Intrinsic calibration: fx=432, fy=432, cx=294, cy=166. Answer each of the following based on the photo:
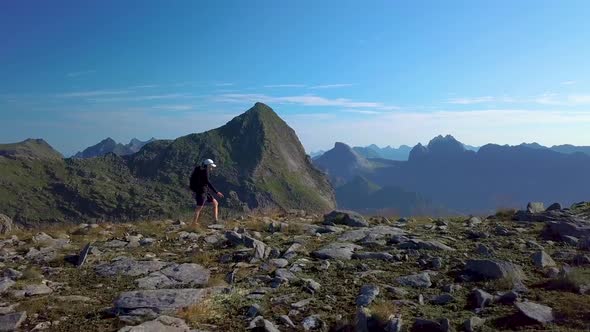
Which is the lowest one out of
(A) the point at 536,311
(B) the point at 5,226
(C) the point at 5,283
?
(B) the point at 5,226

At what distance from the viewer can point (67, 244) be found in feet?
46.8

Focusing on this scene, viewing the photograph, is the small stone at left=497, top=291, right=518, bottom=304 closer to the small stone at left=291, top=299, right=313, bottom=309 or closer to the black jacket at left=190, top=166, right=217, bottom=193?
the small stone at left=291, top=299, right=313, bottom=309

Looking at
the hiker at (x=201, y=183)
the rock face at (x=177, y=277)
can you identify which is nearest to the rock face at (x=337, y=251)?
the rock face at (x=177, y=277)

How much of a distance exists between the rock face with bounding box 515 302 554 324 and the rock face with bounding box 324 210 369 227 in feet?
30.7

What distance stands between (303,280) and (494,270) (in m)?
4.30

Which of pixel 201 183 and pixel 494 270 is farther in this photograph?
pixel 201 183

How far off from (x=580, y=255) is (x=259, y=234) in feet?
30.6

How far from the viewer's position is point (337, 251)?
39.9 feet

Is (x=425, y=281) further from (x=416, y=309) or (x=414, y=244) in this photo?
(x=414, y=244)

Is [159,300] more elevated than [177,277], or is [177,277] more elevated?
[159,300]

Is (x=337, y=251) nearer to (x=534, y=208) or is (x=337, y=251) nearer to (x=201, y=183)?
(x=201, y=183)

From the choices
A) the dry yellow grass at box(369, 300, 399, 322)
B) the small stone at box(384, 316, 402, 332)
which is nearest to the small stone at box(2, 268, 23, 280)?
the dry yellow grass at box(369, 300, 399, 322)

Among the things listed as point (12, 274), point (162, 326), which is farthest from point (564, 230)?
point (12, 274)

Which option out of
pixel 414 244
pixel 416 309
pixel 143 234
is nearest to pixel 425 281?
pixel 416 309
